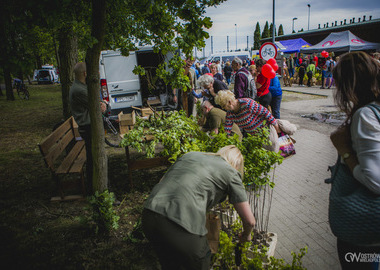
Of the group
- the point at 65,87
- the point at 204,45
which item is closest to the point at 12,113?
the point at 65,87

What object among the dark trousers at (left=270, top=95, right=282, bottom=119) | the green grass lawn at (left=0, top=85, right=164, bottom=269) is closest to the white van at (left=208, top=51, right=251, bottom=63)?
the dark trousers at (left=270, top=95, right=282, bottom=119)

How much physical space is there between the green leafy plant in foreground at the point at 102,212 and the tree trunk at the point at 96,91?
1.15 ft

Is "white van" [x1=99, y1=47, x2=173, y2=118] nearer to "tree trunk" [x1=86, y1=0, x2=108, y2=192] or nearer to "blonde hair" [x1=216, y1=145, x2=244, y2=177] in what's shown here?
"tree trunk" [x1=86, y1=0, x2=108, y2=192]

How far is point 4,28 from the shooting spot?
2.54 m

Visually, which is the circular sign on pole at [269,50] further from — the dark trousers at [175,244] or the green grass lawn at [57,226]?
the dark trousers at [175,244]

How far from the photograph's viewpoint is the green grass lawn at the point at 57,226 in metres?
2.89

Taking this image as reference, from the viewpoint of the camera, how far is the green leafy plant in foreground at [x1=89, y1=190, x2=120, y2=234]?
123 inches

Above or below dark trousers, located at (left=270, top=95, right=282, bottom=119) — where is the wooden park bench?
below

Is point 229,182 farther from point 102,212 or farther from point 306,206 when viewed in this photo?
point 306,206

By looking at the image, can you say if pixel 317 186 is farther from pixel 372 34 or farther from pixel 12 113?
pixel 372 34

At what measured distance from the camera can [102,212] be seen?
312 cm

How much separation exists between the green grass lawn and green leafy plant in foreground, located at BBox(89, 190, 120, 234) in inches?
5.6

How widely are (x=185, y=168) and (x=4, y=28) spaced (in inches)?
92.2

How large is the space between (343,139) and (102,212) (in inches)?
106
